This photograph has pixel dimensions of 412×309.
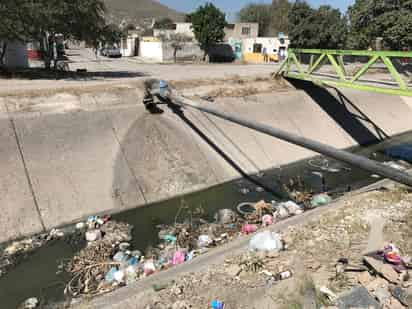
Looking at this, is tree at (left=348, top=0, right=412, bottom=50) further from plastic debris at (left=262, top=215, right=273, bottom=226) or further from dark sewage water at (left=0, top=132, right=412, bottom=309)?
plastic debris at (left=262, top=215, right=273, bottom=226)

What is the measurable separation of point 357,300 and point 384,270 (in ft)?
2.92

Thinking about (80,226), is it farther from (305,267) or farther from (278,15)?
(278,15)

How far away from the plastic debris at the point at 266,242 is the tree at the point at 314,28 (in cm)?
3748

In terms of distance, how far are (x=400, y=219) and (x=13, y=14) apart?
52.8 ft

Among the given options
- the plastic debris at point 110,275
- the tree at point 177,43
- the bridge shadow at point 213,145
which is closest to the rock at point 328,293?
the plastic debris at point 110,275

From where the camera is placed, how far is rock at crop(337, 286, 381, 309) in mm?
4469

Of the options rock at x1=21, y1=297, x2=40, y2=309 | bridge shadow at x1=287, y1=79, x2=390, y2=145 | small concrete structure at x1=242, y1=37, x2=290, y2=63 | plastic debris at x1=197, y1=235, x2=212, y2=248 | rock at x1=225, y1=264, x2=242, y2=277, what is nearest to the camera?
rock at x1=225, y1=264, x2=242, y2=277

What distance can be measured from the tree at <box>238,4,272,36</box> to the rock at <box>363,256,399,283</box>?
6572 centimetres

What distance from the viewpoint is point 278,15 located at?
209ft

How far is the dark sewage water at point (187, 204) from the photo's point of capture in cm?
674

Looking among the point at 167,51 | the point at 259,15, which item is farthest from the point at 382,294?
the point at 259,15

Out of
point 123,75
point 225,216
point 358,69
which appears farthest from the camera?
point 123,75

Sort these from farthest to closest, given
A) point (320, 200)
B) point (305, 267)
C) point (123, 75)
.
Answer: point (123, 75) < point (320, 200) < point (305, 267)

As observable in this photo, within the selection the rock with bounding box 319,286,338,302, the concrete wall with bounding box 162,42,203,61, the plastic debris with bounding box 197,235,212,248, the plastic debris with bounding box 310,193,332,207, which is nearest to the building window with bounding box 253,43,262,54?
the concrete wall with bounding box 162,42,203,61
